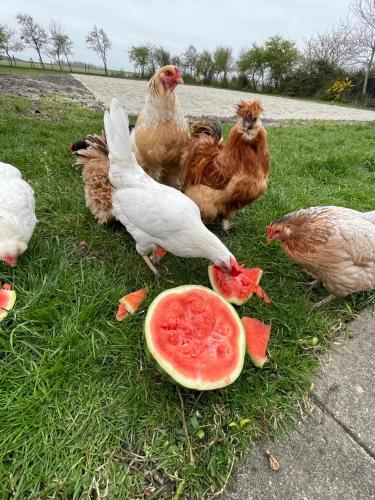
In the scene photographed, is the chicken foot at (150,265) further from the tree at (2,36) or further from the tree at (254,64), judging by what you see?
the tree at (2,36)

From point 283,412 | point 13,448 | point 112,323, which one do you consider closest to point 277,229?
point 283,412

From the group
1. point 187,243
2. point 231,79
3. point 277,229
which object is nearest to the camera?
point 187,243

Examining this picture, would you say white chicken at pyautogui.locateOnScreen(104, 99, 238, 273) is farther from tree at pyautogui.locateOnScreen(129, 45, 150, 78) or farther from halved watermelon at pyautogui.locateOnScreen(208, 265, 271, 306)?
tree at pyautogui.locateOnScreen(129, 45, 150, 78)

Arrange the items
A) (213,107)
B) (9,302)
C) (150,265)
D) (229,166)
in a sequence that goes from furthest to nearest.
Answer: (213,107) < (229,166) < (150,265) < (9,302)

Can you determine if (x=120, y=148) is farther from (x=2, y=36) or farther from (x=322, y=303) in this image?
(x=2, y=36)

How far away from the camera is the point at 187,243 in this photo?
7.38 ft

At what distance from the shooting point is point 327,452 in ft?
5.12

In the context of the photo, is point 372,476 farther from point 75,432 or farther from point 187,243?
point 187,243

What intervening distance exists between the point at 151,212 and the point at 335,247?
1476 millimetres

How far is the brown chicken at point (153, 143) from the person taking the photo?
303cm

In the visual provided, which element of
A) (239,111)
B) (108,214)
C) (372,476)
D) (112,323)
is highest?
(239,111)

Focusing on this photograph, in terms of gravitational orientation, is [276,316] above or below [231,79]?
below

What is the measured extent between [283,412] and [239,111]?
8.10 feet

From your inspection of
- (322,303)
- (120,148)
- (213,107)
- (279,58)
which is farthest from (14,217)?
(279,58)
